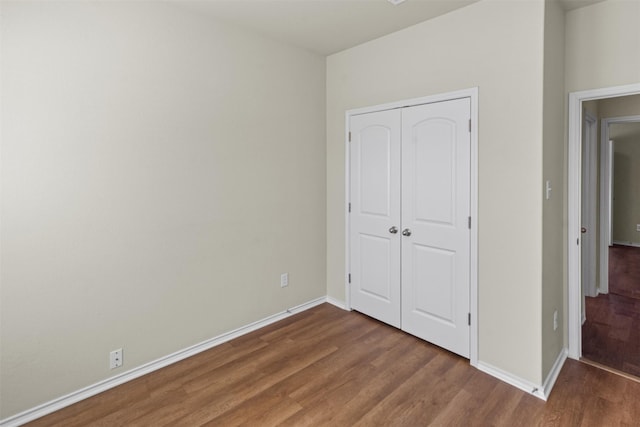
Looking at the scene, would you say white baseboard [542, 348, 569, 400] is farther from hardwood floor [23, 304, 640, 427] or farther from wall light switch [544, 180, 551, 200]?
wall light switch [544, 180, 551, 200]

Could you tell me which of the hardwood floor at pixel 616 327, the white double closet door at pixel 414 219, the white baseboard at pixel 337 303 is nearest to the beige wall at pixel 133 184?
the white baseboard at pixel 337 303

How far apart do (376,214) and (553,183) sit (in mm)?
1420

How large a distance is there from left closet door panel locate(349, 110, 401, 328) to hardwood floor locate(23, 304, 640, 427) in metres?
0.53

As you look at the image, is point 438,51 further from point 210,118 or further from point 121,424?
point 121,424

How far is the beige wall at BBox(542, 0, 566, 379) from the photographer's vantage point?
221cm

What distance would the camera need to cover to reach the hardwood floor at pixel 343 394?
2008mm

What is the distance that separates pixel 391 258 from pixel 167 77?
93.1 inches

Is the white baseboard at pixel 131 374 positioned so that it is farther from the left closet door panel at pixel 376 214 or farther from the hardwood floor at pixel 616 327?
the hardwood floor at pixel 616 327

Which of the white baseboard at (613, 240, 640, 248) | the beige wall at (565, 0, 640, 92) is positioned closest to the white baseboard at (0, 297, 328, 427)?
the beige wall at (565, 0, 640, 92)

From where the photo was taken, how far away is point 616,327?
3121mm

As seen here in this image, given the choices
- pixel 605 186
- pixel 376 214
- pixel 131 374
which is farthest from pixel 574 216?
pixel 131 374

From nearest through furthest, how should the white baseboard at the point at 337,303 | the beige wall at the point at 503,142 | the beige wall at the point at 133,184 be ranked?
the beige wall at the point at 133,184 → the beige wall at the point at 503,142 → the white baseboard at the point at 337,303

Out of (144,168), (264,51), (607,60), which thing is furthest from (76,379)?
(607,60)

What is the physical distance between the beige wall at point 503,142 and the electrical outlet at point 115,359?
2569 mm
